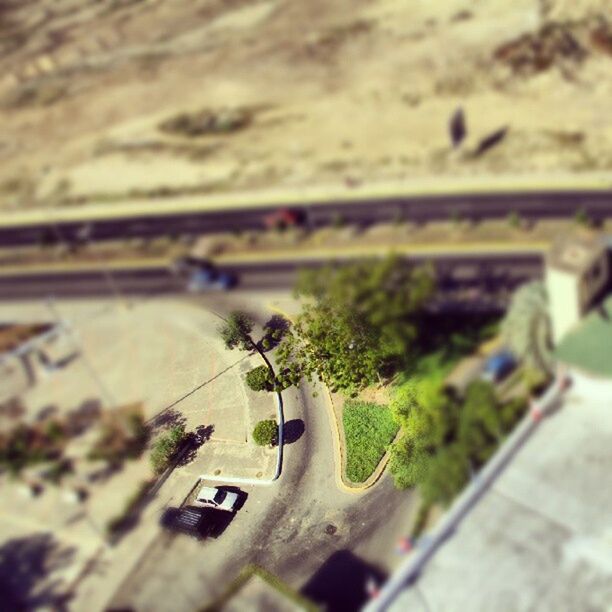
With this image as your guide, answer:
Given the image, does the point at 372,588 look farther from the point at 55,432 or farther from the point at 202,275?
the point at 202,275

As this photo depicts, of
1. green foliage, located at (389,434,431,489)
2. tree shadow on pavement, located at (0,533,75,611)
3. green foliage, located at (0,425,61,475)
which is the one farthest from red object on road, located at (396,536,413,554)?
green foliage, located at (0,425,61,475)

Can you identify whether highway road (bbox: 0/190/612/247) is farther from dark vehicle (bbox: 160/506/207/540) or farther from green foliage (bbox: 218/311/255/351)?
dark vehicle (bbox: 160/506/207/540)

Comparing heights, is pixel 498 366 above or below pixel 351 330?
below

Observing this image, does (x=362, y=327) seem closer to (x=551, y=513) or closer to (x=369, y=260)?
(x=369, y=260)

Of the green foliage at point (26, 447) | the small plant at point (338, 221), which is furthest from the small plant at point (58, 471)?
the small plant at point (338, 221)

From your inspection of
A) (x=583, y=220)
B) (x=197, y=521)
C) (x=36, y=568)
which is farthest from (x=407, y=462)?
(x=583, y=220)

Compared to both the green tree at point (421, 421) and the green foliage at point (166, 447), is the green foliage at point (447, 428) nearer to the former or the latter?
the green tree at point (421, 421)
